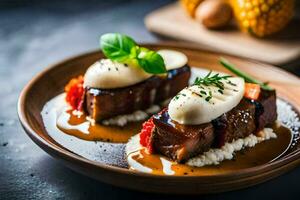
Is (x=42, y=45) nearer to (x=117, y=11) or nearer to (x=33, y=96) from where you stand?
(x=117, y=11)

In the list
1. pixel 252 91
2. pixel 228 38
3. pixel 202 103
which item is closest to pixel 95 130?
pixel 202 103

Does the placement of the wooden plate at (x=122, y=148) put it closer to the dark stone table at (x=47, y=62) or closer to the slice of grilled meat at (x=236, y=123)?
the dark stone table at (x=47, y=62)

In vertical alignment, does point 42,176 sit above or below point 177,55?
below

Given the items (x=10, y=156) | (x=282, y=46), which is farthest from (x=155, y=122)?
(x=282, y=46)

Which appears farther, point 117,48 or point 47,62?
point 47,62

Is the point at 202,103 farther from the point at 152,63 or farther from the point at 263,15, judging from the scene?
the point at 263,15

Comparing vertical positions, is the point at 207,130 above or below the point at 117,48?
below

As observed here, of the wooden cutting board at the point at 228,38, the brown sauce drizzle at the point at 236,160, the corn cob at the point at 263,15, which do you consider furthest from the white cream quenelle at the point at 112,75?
the corn cob at the point at 263,15
